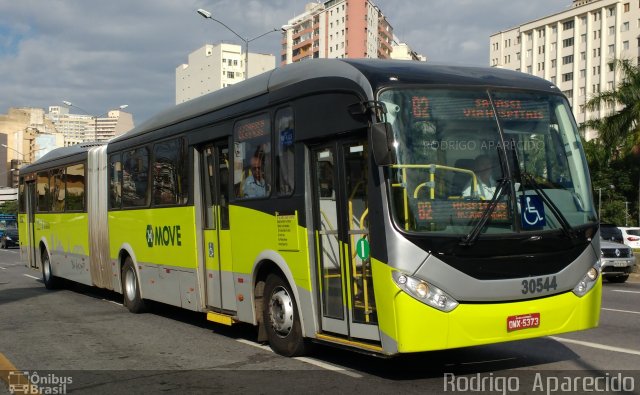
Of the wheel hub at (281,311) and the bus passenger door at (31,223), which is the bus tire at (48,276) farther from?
the wheel hub at (281,311)

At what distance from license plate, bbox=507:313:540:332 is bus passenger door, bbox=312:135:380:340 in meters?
1.24

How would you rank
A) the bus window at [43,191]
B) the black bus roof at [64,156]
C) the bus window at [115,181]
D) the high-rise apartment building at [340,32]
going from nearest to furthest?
the bus window at [115,181], the black bus roof at [64,156], the bus window at [43,191], the high-rise apartment building at [340,32]

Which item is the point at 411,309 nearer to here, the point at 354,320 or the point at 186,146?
the point at 354,320

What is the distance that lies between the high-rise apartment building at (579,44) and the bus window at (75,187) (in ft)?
277

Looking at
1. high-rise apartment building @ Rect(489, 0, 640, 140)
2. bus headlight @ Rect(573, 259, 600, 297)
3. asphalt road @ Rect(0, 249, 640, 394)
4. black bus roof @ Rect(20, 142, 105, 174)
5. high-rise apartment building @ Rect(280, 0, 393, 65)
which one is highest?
high-rise apartment building @ Rect(280, 0, 393, 65)

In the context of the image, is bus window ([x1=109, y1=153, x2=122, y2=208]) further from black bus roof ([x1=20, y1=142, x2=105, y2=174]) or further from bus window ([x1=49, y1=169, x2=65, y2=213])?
bus window ([x1=49, y1=169, x2=65, y2=213])

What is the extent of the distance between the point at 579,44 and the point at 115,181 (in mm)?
100484

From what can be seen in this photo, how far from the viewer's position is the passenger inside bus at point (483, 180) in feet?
21.8

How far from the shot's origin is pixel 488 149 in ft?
22.4

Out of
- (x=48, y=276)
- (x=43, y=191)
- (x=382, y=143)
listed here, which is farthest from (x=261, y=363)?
(x=43, y=191)

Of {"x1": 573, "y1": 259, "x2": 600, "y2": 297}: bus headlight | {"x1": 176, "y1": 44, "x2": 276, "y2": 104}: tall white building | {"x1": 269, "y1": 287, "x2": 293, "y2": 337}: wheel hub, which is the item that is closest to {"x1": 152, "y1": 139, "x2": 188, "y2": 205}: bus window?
{"x1": 269, "y1": 287, "x2": 293, "y2": 337}: wheel hub

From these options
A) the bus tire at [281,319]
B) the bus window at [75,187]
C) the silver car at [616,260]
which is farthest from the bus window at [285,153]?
the silver car at [616,260]

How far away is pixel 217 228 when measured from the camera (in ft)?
33.0

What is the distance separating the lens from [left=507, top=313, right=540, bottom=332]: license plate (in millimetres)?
6605
